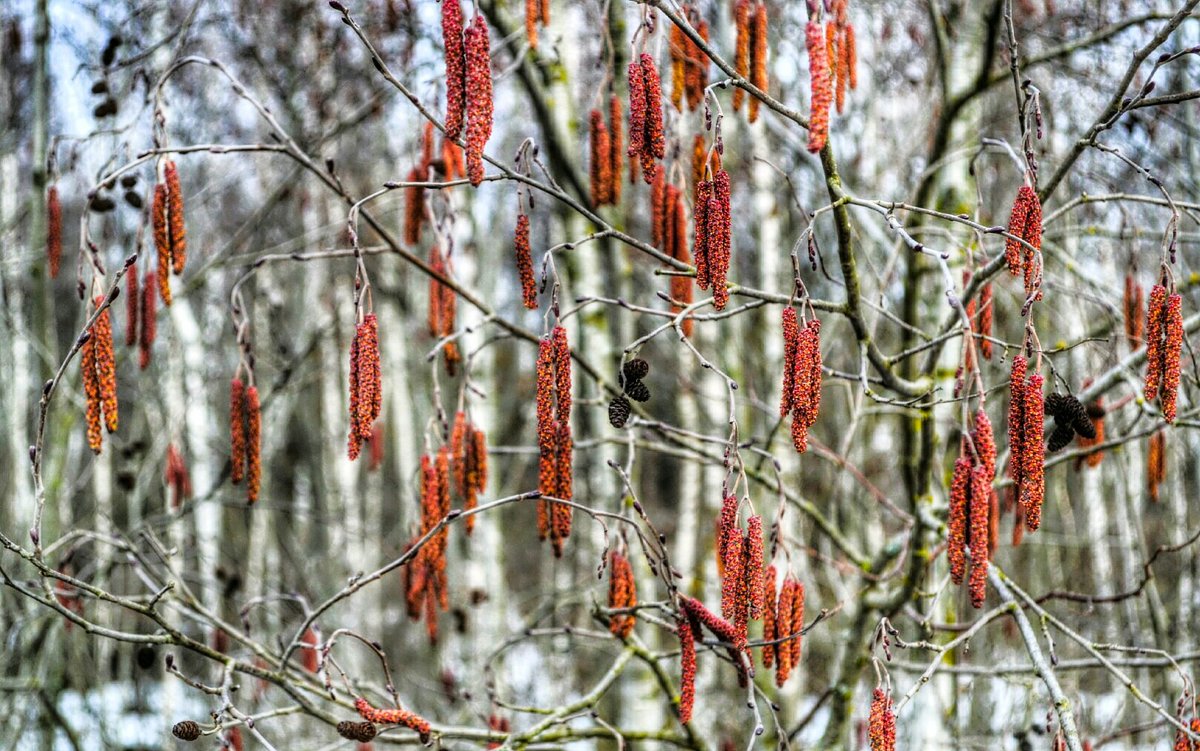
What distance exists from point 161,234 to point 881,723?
1795 mm

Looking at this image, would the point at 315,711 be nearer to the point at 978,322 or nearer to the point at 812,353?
the point at 812,353

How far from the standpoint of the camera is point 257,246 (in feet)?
26.1

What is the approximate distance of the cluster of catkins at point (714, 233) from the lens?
69.3 inches

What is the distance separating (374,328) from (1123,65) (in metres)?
4.91

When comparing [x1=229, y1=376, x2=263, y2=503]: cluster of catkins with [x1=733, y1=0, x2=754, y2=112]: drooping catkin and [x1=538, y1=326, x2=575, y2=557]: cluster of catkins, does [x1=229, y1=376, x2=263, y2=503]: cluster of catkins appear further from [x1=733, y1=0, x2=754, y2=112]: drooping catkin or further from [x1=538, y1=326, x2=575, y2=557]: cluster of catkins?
[x1=733, y1=0, x2=754, y2=112]: drooping catkin

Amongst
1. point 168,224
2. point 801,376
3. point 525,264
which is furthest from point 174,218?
point 801,376

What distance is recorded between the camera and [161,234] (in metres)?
2.25

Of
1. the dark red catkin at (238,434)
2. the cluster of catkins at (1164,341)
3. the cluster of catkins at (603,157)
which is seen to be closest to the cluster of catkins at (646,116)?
the cluster of catkins at (603,157)

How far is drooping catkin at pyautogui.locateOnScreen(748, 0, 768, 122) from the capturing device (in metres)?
2.59

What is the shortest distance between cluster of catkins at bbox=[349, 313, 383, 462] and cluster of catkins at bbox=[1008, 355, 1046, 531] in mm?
1114

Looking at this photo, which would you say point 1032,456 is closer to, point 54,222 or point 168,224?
point 168,224

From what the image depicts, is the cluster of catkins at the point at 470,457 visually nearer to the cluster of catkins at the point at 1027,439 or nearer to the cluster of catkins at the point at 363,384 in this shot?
the cluster of catkins at the point at 363,384

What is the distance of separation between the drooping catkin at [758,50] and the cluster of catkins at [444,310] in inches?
35.7

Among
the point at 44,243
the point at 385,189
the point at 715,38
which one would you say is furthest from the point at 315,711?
the point at 715,38
